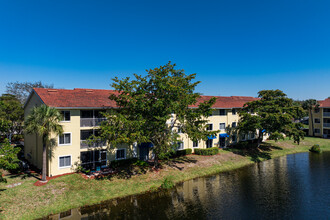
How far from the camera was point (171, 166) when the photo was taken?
30.9 metres

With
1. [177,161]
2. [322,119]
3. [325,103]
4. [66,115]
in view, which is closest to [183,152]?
[177,161]

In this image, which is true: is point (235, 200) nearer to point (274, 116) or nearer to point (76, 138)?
point (274, 116)

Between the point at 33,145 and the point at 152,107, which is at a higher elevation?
the point at 152,107

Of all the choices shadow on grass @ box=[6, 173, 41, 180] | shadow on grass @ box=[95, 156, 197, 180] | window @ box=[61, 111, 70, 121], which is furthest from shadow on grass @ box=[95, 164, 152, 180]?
window @ box=[61, 111, 70, 121]

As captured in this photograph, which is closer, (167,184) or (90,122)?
(167,184)

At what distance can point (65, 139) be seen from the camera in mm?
25891

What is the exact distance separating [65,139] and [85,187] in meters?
7.11

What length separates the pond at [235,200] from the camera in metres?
18.3

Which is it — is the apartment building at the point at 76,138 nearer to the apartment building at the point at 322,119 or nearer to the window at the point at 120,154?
the window at the point at 120,154

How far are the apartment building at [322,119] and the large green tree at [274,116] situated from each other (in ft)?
80.7

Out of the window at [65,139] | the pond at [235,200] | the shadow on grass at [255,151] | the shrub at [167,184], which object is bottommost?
the pond at [235,200]

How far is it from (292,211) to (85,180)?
22.7 m

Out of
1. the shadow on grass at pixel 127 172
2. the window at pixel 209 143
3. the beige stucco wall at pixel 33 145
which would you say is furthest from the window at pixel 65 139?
the window at pixel 209 143

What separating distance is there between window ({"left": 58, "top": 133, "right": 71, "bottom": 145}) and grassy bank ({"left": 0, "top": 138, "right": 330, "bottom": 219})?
14.1 ft
